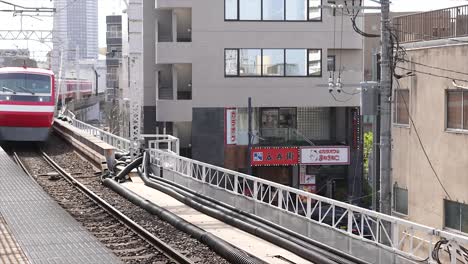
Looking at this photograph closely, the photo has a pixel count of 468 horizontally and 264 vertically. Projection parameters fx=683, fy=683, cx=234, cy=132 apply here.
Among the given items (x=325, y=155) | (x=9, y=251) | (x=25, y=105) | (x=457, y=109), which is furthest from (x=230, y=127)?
(x=9, y=251)

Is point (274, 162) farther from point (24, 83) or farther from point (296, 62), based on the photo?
point (24, 83)

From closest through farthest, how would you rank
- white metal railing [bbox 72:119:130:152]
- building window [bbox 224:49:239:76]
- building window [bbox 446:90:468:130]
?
1. building window [bbox 446:90:468:130]
2. white metal railing [bbox 72:119:130:152]
3. building window [bbox 224:49:239:76]

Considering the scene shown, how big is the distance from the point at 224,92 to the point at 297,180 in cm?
584

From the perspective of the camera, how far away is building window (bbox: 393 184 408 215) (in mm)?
19016

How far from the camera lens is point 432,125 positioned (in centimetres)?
1734

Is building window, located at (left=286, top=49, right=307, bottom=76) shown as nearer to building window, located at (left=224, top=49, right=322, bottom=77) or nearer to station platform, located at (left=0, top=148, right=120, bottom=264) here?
building window, located at (left=224, top=49, right=322, bottom=77)

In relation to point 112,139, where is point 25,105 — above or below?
above

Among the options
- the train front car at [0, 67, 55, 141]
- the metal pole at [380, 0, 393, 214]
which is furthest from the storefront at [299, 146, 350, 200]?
the metal pole at [380, 0, 393, 214]

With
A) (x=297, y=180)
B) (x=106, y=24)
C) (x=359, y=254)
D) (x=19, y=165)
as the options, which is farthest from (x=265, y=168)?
(x=106, y=24)

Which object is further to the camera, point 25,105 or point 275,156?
point 275,156

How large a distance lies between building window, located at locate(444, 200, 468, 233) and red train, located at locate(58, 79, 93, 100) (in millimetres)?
35904

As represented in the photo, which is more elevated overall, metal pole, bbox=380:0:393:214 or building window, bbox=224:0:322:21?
building window, bbox=224:0:322:21

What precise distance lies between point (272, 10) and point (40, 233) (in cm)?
2272

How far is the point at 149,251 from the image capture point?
37.8 feet
